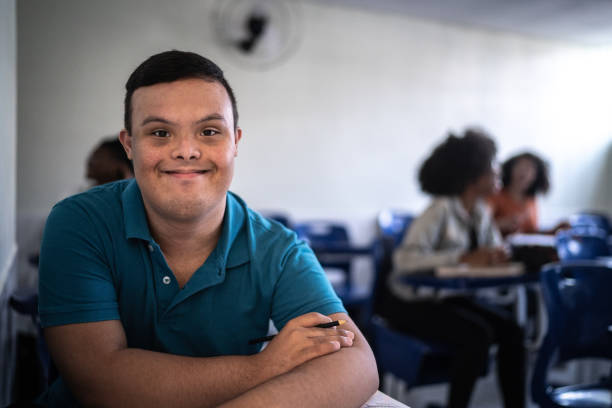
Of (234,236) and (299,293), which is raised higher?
(234,236)

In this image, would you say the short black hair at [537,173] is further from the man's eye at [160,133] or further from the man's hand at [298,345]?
the man's eye at [160,133]

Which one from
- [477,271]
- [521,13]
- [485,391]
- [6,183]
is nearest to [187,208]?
[6,183]

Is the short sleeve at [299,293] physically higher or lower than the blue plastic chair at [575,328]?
higher

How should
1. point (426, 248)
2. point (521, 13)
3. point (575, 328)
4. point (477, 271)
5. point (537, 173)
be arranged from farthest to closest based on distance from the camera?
point (521, 13)
point (537, 173)
point (426, 248)
point (477, 271)
point (575, 328)

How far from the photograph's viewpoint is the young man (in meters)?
0.90

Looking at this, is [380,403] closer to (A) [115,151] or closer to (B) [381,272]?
(B) [381,272]

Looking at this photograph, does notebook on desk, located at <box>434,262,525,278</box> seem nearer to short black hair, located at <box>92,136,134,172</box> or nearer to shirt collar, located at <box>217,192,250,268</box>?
shirt collar, located at <box>217,192,250,268</box>

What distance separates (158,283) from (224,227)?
18cm

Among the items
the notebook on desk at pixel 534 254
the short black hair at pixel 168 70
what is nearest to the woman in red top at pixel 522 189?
the notebook on desk at pixel 534 254

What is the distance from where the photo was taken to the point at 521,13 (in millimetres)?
4996

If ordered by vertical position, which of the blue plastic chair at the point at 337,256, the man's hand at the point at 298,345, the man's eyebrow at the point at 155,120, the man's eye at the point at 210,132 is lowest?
the blue plastic chair at the point at 337,256

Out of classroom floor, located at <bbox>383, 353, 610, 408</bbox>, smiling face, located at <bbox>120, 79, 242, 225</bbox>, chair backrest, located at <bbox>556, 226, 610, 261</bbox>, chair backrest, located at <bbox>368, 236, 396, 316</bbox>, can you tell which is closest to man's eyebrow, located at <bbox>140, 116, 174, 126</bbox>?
smiling face, located at <bbox>120, 79, 242, 225</bbox>

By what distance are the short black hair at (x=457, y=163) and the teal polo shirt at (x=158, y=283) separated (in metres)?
1.76

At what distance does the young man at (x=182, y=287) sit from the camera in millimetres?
904
